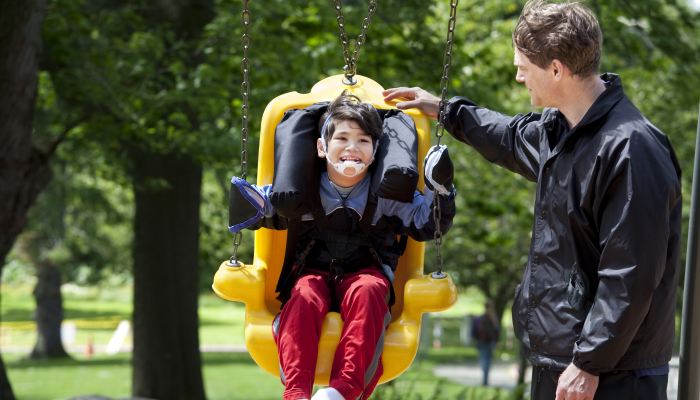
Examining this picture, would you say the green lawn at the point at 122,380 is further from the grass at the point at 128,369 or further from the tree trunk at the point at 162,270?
the tree trunk at the point at 162,270

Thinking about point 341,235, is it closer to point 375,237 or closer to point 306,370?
point 375,237

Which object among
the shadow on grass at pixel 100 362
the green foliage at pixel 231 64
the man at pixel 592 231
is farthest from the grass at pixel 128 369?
the man at pixel 592 231

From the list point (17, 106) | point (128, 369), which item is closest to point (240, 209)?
point (17, 106)

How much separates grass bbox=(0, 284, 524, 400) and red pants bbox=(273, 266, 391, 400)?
3.65 m

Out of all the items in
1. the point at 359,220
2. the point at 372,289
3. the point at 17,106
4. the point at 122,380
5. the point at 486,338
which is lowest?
the point at 122,380

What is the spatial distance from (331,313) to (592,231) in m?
1.18

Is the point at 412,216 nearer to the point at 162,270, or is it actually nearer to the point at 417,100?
the point at 417,100

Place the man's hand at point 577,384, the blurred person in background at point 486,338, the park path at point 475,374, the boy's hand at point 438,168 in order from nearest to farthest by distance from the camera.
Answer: the man's hand at point 577,384 < the boy's hand at point 438,168 < the blurred person in background at point 486,338 < the park path at point 475,374

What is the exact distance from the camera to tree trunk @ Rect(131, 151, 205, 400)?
7.96 m

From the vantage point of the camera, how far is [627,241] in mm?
1863

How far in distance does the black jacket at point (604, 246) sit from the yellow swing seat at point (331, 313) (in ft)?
2.12

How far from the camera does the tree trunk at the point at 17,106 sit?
17.1ft

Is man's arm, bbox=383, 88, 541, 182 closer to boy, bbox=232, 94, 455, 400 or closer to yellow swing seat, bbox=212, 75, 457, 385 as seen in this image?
boy, bbox=232, 94, 455, 400

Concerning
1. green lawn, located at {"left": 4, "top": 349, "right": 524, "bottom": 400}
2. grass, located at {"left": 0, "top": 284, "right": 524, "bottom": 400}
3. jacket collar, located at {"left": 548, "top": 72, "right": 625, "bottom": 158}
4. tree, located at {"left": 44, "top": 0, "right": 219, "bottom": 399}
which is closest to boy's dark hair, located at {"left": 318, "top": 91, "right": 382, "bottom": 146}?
jacket collar, located at {"left": 548, "top": 72, "right": 625, "bottom": 158}
